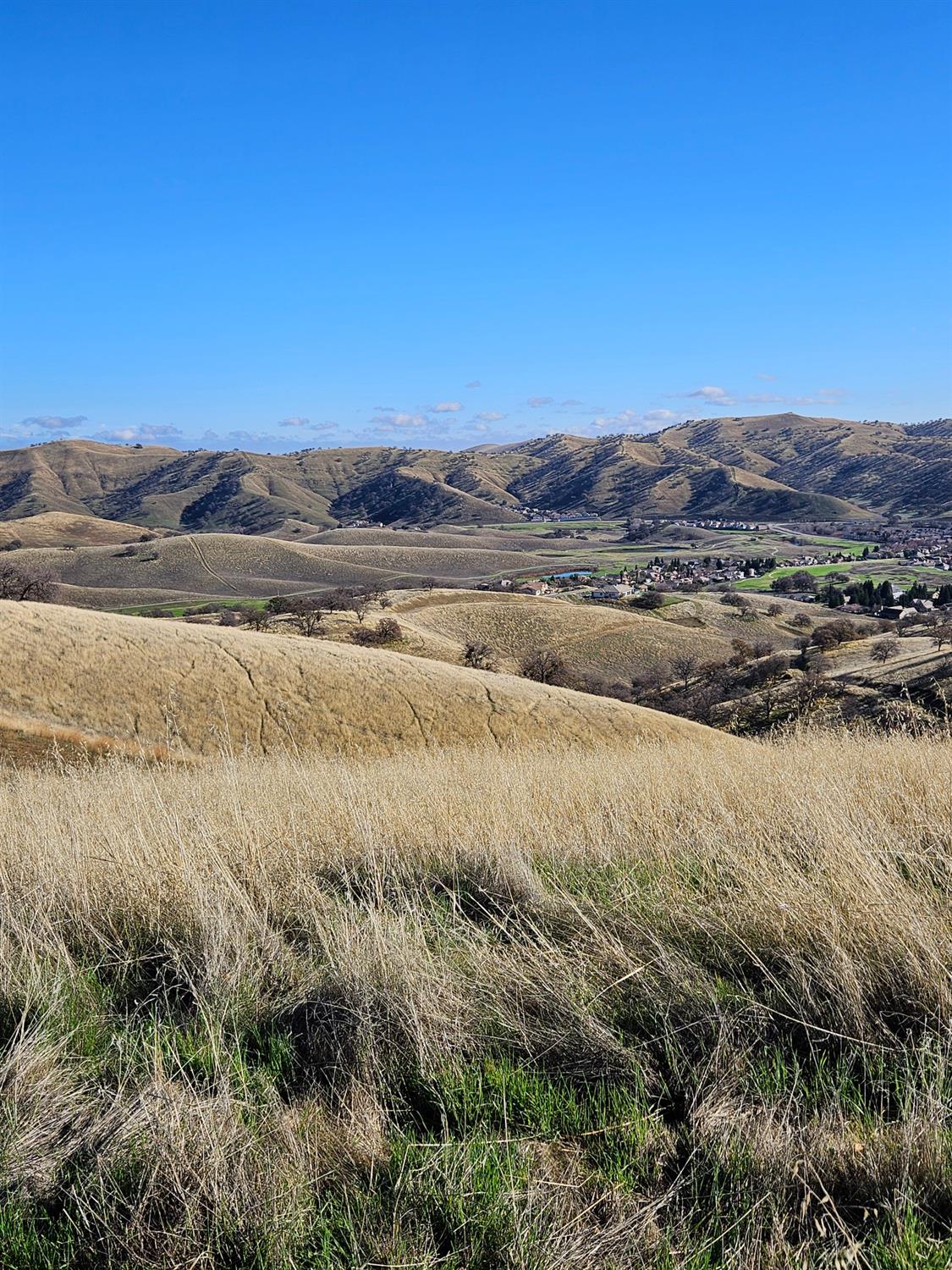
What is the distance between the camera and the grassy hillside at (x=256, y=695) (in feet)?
77.9

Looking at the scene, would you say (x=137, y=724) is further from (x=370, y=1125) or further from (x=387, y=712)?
(x=370, y=1125)

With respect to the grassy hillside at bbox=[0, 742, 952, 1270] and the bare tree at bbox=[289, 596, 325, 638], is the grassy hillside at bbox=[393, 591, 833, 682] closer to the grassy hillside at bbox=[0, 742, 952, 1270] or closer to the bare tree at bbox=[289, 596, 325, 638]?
the bare tree at bbox=[289, 596, 325, 638]

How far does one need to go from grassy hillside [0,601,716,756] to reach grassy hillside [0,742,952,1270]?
→ 18183 millimetres

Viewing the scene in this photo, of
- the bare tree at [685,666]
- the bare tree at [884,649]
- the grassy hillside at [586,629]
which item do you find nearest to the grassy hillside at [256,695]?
the bare tree at [685,666]

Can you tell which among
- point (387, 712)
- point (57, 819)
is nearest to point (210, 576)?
point (387, 712)

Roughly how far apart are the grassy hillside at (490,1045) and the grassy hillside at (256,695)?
18.2m

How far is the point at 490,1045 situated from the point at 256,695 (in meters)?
24.8

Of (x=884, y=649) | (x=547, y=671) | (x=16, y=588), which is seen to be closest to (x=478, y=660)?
(x=547, y=671)

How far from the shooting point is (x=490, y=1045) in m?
3.33

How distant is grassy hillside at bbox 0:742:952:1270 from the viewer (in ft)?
8.11

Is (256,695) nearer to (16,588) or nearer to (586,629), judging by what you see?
(16,588)

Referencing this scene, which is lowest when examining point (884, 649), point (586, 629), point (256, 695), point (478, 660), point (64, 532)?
point (586, 629)

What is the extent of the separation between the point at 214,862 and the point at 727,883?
298 centimetres

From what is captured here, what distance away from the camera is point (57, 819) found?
651 centimetres
